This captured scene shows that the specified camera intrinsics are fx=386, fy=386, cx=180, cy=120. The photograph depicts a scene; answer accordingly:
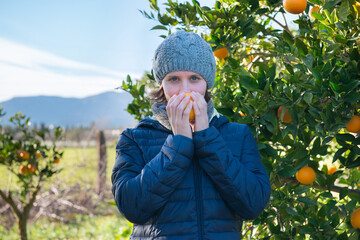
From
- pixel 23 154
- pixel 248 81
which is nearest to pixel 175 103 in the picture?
pixel 248 81

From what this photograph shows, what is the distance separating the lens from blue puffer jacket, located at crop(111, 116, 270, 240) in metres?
1.10

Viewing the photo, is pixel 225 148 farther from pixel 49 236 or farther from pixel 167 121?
pixel 49 236

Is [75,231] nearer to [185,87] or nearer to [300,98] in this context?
[300,98]

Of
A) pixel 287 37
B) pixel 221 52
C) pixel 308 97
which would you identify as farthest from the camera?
pixel 221 52

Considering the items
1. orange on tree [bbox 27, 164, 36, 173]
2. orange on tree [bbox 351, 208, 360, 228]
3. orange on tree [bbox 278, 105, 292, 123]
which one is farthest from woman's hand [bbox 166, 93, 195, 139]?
orange on tree [bbox 27, 164, 36, 173]

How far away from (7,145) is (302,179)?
9.49 feet

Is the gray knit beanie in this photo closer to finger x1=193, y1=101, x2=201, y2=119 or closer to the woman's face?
the woman's face

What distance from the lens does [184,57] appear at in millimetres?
1231

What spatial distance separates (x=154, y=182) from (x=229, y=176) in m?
0.21

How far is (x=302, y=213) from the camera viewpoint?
72.1 inches

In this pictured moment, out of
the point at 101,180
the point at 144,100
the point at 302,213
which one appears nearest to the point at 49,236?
the point at 101,180

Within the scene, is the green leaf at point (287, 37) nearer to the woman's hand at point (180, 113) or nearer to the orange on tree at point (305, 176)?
the orange on tree at point (305, 176)

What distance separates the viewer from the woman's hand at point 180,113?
1.11 metres

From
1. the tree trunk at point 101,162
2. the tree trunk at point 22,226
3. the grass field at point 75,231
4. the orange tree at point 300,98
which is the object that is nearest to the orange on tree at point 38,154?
the tree trunk at point 22,226
